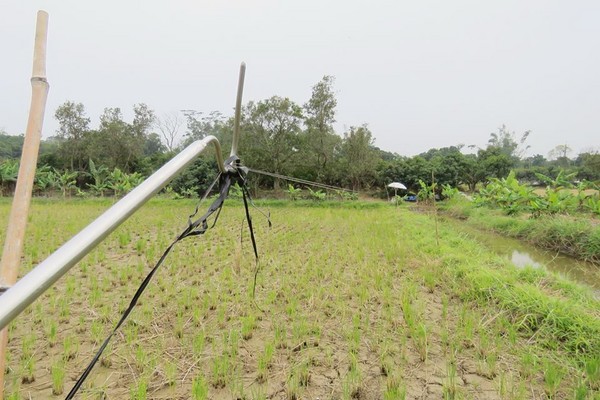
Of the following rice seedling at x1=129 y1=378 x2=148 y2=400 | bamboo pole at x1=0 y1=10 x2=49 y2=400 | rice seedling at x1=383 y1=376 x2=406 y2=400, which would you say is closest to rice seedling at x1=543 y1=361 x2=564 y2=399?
rice seedling at x1=383 y1=376 x2=406 y2=400

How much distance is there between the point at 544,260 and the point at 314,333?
5.90 metres

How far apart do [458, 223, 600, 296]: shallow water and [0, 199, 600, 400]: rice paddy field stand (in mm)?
1351

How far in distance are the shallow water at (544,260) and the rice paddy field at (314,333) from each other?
1351mm

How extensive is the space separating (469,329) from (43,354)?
134 inches

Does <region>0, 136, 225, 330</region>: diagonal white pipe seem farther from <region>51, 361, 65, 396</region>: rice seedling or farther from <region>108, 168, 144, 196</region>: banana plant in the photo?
<region>108, 168, 144, 196</region>: banana plant

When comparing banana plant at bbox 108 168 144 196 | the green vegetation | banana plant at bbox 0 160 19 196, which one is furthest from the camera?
banana plant at bbox 0 160 19 196

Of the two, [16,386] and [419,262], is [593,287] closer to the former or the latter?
[419,262]

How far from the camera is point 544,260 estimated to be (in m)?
6.27


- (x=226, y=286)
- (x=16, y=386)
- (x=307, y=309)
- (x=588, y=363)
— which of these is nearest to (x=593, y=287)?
(x=588, y=363)

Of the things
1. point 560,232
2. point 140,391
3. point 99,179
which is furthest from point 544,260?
point 99,179

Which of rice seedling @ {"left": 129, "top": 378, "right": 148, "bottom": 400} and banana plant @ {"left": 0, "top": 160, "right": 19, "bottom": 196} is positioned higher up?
banana plant @ {"left": 0, "top": 160, "right": 19, "bottom": 196}

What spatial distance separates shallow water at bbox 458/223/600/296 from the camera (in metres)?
5.01

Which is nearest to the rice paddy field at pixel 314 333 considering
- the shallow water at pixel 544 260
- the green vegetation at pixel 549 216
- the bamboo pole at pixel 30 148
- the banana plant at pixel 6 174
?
the shallow water at pixel 544 260

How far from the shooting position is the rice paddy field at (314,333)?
80.4 inches
